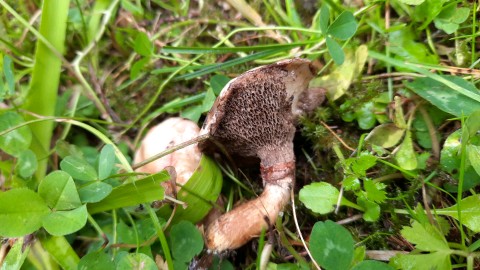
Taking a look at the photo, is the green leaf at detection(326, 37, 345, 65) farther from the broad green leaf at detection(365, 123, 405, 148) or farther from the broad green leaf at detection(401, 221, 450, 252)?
the broad green leaf at detection(401, 221, 450, 252)

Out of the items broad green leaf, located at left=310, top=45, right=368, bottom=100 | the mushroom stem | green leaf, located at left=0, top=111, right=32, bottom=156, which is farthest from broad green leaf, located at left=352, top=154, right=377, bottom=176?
green leaf, located at left=0, top=111, right=32, bottom=156

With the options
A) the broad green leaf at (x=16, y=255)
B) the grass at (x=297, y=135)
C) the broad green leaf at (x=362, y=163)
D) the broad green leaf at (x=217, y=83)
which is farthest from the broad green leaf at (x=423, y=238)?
the broad green leaf at (x=16, y=255)

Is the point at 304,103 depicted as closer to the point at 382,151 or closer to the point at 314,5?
the point at 382,151

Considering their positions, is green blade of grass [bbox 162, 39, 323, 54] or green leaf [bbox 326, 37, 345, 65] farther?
green blade of grass [bbox 162, 39, 323, 54]

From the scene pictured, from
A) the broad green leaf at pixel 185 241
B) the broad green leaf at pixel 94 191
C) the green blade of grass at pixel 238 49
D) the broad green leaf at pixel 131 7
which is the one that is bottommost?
the broad green leaf at pixel 185 241

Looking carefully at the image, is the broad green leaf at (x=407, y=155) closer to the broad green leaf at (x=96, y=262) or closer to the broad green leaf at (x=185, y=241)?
the broad green leaf at (x=185, y=241)

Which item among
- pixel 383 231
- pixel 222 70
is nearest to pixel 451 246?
pixel 383 231

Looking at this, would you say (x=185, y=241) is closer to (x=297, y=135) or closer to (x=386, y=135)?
(x=297, y=135)
